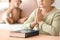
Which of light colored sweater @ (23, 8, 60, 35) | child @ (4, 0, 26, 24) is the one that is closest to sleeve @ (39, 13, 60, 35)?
light colored sweater @ (23, 8, 60, 35)

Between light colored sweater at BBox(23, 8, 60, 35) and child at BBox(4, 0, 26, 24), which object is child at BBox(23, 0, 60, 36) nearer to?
light colored sweater at BBox(23, 8, 60, 35)

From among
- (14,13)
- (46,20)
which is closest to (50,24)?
(46,20)

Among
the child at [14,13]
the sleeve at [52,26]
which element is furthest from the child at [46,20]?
the child at [14,13]

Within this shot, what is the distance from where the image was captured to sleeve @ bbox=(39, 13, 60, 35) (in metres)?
1.24

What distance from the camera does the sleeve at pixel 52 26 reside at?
1237 mm

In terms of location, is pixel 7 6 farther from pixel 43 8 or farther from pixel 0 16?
pixel 43 8

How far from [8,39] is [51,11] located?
1.50 ft

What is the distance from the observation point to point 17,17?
6.55 ft

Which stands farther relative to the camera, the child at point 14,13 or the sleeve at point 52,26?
the child at point 14,13

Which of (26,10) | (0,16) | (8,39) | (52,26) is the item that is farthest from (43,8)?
(0,16)

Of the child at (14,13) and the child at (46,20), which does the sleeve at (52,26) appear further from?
the child at (14,13)

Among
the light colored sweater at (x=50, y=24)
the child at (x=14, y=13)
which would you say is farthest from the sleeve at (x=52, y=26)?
the child at (x=14, y=13)

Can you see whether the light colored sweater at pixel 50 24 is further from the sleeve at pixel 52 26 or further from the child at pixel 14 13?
the child at pixel 14 13

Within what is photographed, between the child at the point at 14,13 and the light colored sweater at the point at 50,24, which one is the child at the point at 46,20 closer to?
the light colored sweater at the point at 50,24
